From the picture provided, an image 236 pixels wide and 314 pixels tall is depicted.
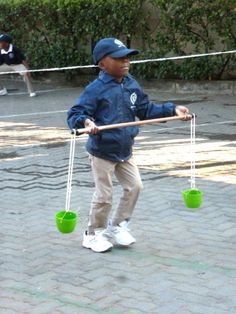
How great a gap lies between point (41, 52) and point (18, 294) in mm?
14014

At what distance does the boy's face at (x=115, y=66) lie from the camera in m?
4.79

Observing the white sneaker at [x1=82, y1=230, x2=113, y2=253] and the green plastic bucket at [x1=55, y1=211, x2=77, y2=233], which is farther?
the white sneaker at [x1=82, y1=230, x2=113, y2=253]

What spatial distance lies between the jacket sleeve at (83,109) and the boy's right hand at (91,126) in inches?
4.8

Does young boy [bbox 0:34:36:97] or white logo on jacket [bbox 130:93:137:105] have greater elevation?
white logo on jacket [bbox 130:93:137:105]

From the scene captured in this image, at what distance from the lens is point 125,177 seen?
506 centimetres

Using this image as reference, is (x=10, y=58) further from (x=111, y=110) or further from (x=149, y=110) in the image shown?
(x=111, y=110)

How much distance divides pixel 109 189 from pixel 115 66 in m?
0.93

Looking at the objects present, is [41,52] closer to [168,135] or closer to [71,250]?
[168,135]

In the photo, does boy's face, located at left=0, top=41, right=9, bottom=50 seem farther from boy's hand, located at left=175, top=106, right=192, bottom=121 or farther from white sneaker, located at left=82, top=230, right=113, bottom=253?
boy's hand, located at left=175, top=106, right=192, bottom=121

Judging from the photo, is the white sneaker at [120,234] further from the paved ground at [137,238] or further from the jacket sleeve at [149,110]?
the jacket sleeve at [149,110]

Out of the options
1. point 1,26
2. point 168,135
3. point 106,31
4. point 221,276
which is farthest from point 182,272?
point 1,26

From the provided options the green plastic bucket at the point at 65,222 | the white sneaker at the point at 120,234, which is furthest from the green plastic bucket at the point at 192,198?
the green plastic bucket at the point at 65,222

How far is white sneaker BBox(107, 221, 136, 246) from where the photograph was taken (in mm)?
5191

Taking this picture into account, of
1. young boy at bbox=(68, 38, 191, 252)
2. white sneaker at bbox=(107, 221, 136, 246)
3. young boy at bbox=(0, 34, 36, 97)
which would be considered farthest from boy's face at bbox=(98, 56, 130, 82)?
young boy at bbox=(0, 34, 36, 97)
